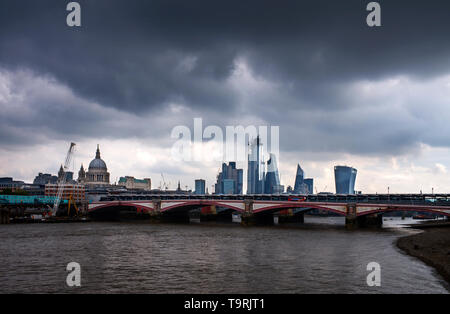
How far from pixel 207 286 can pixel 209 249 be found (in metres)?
24.2

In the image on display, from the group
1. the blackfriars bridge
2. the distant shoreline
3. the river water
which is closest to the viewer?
the river water

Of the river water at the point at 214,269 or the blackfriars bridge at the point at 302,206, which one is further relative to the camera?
the blackfriars bridge at the point at 302,206

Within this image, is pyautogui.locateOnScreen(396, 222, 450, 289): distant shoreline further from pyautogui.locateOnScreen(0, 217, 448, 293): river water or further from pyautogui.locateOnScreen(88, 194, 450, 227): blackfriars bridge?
pyautogui.locateOnScreen(88, 194, 450, 227): blackfriars bridge

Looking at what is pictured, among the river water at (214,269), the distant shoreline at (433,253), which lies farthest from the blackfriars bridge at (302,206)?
the river water at (214,269)

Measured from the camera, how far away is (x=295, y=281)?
33156 mm

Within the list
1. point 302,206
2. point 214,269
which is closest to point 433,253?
point 214,269

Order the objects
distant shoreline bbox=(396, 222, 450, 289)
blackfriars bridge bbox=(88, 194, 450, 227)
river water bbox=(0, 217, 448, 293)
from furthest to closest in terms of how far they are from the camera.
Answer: blackfriars bridge bbox=(88, 194, 450, 227)
distant shoreline bbox=(396, 222, 450, 289)
river water bbox=(0, 217, 448, 293)

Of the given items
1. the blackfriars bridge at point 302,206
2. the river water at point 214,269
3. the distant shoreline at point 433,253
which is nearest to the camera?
the river water at point 214,269

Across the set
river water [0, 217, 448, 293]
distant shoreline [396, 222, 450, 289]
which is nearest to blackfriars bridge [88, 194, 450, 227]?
distant shoreline [396, 222, 450, 289]

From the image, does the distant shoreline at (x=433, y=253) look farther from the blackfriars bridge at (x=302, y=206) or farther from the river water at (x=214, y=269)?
the blackfriars bridge at (x=302, y=206)

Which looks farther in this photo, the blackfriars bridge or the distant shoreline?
the blackfriars bridge

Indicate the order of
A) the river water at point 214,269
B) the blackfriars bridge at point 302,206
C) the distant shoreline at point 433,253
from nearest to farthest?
1. the river water at point 214,269
2. the distant shoreline at point 433,253
3. the blackfriars bridge at point 302,206
